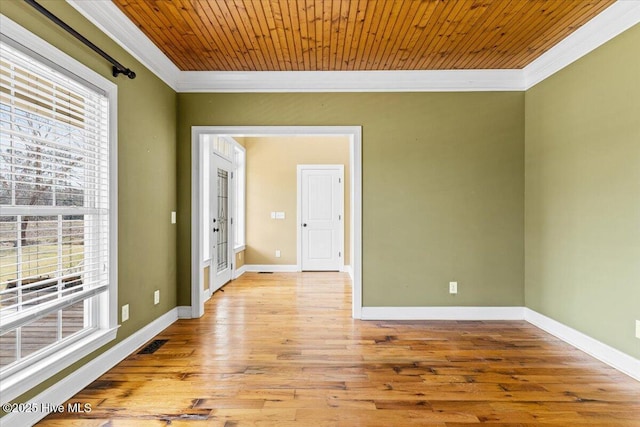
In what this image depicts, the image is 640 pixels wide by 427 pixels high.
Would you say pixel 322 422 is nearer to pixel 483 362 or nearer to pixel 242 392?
pixel 242 392

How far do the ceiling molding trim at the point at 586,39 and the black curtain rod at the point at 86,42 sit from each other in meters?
3.58

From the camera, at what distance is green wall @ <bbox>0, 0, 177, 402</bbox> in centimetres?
248

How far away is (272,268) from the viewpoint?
679cm

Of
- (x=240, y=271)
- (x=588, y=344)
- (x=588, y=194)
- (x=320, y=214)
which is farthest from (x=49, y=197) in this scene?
(x=320, y=214)

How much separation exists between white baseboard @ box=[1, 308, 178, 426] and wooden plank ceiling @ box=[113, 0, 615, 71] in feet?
8.18

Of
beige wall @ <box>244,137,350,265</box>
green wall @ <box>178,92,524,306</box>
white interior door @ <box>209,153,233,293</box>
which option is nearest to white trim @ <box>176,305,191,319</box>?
green wall @ <box>178,92,524,306</box>

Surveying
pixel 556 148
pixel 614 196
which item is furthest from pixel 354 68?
pixel 614 196

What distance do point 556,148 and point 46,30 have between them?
13.0 feet

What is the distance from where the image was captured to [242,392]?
230 cm

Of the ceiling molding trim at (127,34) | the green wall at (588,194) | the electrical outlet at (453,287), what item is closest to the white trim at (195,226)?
the ceiling molding trim at (127,34)

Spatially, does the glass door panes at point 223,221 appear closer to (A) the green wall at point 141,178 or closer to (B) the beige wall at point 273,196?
(B) the beige wall at point 273,196

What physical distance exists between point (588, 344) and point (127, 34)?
4439 mm

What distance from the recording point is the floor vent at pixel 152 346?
2.95 m

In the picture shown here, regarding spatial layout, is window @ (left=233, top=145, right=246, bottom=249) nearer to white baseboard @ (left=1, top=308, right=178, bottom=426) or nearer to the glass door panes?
the glass door panes
